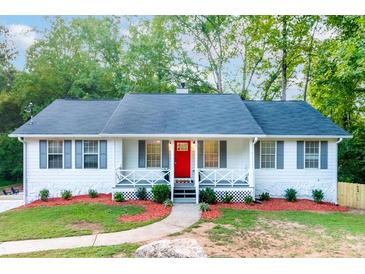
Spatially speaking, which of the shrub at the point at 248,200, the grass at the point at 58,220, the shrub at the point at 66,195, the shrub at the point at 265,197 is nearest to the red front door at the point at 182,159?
the shrub at the point at 248,200

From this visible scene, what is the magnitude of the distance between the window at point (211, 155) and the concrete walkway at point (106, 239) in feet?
12.3

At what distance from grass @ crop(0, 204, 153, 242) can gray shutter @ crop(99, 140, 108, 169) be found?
2.00 metres

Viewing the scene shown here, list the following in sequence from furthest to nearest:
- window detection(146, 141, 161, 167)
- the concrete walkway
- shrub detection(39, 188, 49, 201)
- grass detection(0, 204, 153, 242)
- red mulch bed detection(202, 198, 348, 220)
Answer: window detection(146, 141, 161, 167)
shrub detection(39, 188, 49, 201)
red mulch bed detection(202, 198, 348, 220)
grass detection(0, 204, 153, 242)
the concrete walkway

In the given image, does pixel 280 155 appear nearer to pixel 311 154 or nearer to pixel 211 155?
pixel 311 154

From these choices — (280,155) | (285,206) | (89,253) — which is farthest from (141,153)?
(89,253)

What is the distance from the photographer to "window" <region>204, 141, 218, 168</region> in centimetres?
1091

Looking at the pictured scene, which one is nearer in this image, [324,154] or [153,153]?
[324,154]

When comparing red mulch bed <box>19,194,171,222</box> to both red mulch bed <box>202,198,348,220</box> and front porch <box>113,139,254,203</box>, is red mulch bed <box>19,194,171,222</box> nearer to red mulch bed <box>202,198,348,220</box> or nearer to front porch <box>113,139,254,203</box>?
front porch <box>113,139,254,203</box>

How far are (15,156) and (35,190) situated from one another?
271cm

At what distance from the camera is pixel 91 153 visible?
1062cm

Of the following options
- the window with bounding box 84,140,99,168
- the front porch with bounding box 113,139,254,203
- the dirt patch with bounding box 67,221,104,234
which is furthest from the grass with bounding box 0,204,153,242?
the front porch with bounding box 113,139,254,203

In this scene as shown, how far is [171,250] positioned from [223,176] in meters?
5.28

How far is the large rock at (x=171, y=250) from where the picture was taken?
196 inches
